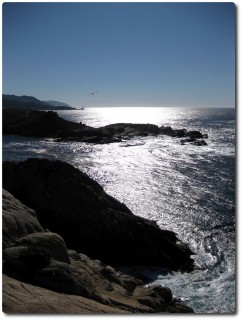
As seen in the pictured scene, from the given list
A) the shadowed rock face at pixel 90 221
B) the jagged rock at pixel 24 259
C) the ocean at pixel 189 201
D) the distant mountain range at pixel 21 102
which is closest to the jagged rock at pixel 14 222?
the jagged rock at pixel 24 259

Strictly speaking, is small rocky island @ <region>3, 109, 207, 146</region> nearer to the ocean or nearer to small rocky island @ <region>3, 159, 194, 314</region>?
the ocean

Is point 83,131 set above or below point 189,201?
above

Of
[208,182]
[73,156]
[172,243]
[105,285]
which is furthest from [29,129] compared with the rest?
[105,285]

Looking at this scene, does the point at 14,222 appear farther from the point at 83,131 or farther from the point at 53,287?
the point at 83,131

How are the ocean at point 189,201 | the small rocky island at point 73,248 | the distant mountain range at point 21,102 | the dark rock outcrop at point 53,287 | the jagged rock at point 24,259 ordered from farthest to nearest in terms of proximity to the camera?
the ocean at point 189,201 → the distant mountain range at point 21,102 → the jagged rock at point 24,259 → the small rocky island at point 73,248 → the dark rock outcrop at point 53,287

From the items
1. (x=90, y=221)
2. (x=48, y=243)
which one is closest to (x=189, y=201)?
(x=90, y=221)

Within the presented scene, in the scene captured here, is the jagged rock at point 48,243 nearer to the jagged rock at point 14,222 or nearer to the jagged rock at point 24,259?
the jagged rock at point 14,222
